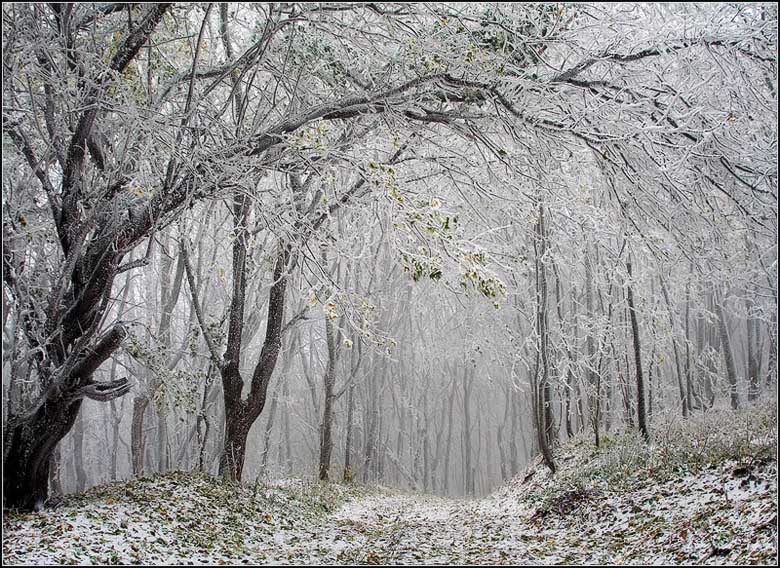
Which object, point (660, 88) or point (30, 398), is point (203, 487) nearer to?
point (30, 398)

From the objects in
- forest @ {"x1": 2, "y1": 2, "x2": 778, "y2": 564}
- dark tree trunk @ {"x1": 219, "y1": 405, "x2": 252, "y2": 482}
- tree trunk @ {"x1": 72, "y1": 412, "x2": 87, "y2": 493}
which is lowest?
tree trunk @ {"x1": 72, "y1": 412, "x2": 87, "y2": 493}

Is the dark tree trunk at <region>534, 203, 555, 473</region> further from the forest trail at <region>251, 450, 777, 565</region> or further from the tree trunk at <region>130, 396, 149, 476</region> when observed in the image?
the tree trunk at <region>130, 396, 149, 476</region>

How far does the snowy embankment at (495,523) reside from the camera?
5.64 meters

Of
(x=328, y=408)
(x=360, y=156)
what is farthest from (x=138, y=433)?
(x=360, y=156)

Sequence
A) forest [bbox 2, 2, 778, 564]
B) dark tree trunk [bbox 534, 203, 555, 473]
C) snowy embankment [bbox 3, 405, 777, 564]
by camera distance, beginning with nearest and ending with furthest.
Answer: snowy embankment [bbox 3, 405, 777, 564]
forest [bbox 2, 2, 778, 564]
dark tree trunk [bbox 534, 203, 555, 473]

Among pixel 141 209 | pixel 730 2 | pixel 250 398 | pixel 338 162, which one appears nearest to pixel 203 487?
pixel 250 398

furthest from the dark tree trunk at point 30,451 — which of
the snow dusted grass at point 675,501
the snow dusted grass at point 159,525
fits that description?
the snow dusted grass at point 675,501

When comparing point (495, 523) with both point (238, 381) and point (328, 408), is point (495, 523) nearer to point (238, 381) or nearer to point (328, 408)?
point (238, 381)

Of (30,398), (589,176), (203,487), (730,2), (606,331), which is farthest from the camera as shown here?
(606,331)

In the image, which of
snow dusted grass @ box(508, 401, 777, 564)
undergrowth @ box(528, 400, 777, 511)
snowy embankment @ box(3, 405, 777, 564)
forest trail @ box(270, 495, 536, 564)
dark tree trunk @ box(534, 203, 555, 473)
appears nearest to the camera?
snow dusted grass @ box(508, 401, 777, 564)

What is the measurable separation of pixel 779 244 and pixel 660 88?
2.30 metres

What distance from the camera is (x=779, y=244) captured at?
530cm

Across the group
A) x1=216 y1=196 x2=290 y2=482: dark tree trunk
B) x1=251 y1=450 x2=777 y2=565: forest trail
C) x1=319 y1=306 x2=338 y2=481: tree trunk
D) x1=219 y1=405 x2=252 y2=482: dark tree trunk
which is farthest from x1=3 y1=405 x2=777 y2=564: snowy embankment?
x1=319 y1=306 x2=338 y2=481: tree trunk

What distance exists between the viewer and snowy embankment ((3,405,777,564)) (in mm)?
5645
